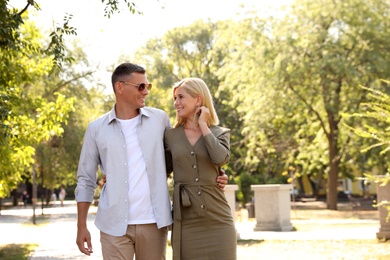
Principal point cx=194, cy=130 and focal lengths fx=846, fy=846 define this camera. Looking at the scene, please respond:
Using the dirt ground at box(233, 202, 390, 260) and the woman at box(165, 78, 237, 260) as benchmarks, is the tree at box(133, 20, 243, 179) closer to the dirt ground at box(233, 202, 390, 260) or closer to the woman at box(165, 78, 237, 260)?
the dirt ground at box(233, 202, 390, 260)

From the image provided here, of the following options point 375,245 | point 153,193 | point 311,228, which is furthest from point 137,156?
point 311,228

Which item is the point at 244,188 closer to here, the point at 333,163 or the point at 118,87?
the point at 333,163

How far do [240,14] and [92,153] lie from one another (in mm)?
31769

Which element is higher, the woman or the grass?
the woman

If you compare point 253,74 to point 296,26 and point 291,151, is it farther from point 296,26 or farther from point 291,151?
point 291,151

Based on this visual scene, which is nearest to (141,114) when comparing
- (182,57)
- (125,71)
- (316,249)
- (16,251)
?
(125,71)

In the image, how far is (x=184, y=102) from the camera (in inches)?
214

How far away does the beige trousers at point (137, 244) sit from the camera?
5.35 metres

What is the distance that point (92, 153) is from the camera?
5.68 metres

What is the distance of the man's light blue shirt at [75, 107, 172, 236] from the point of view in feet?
17.6

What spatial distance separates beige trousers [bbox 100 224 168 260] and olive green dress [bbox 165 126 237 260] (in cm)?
13

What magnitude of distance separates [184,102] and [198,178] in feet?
1.63

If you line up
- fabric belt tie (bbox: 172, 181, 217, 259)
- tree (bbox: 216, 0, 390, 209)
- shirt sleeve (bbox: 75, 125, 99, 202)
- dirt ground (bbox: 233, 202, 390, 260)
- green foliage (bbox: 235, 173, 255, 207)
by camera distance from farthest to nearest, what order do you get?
green foliage (bbox: 235, 173, 255, 207)
tree (bbox: 216, 0, 390, 209)
dirt ground (bbox: 233, 202, 390, 260)
shirt sleeve (bbox: 75, 125, 99, 202)
fabric belt tie (bbox: 172, 181, 217, 259)

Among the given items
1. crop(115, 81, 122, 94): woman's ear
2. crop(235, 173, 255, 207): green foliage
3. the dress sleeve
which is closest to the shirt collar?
crop(115, 81, 122, 94): woman's ear
